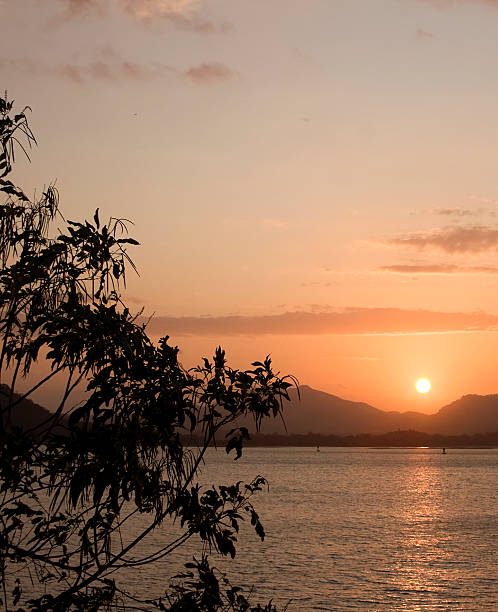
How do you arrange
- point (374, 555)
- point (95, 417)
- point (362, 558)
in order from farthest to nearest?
point (374, 555) < point (362, 558) < point (95, 417)

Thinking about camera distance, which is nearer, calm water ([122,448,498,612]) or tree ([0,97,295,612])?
tree ([0,97,295,612])

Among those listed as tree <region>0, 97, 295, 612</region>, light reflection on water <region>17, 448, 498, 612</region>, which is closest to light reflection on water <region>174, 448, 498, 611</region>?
light reflection on water <region>17, 448, 498, 612</region>

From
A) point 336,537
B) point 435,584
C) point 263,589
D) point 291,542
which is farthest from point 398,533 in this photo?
point 263,589

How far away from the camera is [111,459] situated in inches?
294

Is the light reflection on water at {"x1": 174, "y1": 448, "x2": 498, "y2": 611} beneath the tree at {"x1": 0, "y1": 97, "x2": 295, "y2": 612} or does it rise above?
beneath

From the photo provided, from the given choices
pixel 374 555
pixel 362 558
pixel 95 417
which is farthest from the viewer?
pixel 374 555

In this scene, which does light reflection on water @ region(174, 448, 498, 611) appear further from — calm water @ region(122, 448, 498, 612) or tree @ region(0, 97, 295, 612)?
tree @ region(0, 97, 295, 612)

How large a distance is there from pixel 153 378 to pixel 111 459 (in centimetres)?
92

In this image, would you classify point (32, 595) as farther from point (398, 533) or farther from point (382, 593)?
point (398, 533)

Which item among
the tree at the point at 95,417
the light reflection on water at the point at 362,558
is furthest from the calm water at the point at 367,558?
the tree at the point at 95,417

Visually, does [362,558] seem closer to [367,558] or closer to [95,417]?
[367,558]

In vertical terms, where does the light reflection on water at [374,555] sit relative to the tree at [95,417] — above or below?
below

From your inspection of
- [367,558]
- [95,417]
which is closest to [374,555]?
[367,558]

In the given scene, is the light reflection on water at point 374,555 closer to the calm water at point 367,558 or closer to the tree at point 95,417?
the calm water at point 367,558
